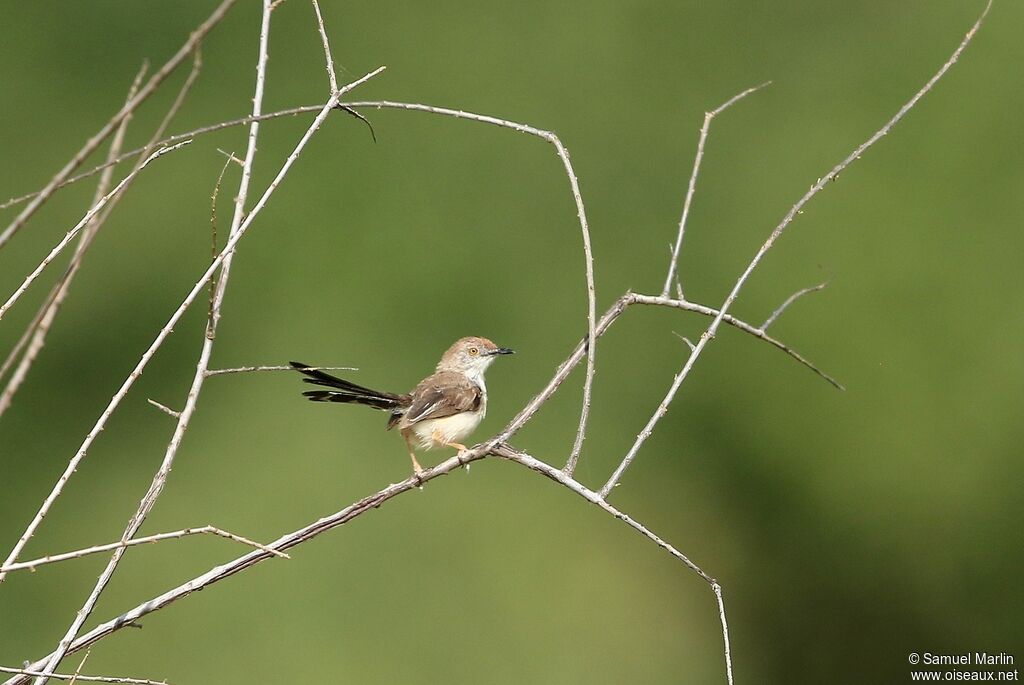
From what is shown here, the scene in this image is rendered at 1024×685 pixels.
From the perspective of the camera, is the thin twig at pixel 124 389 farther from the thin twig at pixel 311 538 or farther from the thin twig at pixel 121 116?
the thin twig at pixel 121 116

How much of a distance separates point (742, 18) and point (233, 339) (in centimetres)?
460

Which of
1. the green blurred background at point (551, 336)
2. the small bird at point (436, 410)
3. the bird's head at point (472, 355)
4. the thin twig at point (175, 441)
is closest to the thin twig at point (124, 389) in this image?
the thin twig at point (175, 441)

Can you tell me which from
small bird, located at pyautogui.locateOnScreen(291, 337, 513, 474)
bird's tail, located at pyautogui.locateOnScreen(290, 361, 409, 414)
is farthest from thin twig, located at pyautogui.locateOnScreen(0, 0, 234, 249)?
small bird, located at pyautogui.locateOnScreen(291, 337, 513, 474)

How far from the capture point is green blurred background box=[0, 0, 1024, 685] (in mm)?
6887

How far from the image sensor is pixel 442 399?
196 inches

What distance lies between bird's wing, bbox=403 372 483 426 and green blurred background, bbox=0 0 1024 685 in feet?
5.41

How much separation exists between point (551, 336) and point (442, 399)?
2.69m

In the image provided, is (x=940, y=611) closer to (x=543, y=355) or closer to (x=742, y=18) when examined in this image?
(x=543, y=355)

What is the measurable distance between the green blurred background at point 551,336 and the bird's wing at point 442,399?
1.65 m

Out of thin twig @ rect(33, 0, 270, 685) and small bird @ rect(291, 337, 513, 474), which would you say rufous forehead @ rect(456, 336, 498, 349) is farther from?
thin twig @ rect(33, 0, 270, 685)

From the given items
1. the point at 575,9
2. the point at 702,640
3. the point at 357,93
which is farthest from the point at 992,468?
the point at 357,93

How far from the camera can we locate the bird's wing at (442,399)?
4895 mm

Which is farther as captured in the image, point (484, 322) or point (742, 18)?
point (742, 18)

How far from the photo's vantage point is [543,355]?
7465 mm
